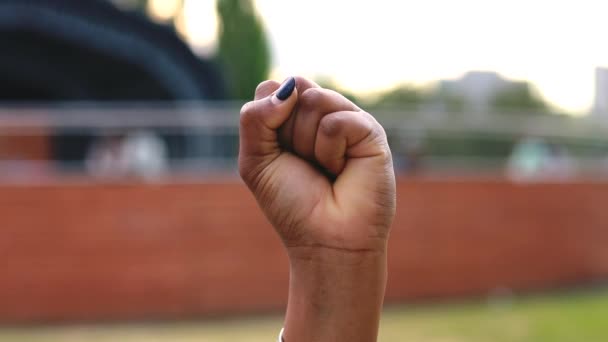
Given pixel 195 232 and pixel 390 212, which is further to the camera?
pixel 195 232

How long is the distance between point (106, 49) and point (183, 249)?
13.9 feet

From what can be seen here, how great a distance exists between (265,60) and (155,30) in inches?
353

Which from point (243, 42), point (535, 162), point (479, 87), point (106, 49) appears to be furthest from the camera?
point (479, 87)

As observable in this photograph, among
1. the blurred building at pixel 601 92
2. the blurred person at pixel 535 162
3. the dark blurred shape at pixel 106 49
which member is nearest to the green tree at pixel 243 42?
the dark blurred shape at pixel 106 49

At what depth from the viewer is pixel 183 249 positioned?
9.22 m

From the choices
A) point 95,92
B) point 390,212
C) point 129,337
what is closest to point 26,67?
point 95,92

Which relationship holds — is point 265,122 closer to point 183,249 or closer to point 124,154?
point 124,154

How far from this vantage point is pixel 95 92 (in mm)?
13820

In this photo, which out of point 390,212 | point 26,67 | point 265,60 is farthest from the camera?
point 265,60

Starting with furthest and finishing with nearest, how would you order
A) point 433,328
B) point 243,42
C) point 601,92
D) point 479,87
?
1. point 479,87
2. point 243,42
3. point 601,92
4. point 433,328

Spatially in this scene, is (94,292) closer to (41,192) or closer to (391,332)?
(41,192)

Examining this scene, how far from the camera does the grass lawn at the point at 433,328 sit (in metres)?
7.98

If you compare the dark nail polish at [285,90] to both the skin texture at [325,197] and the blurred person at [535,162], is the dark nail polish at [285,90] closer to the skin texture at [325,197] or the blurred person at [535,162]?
the skin texture at [325,197]

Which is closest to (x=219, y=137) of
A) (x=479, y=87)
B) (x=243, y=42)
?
(x=243, y=42)
